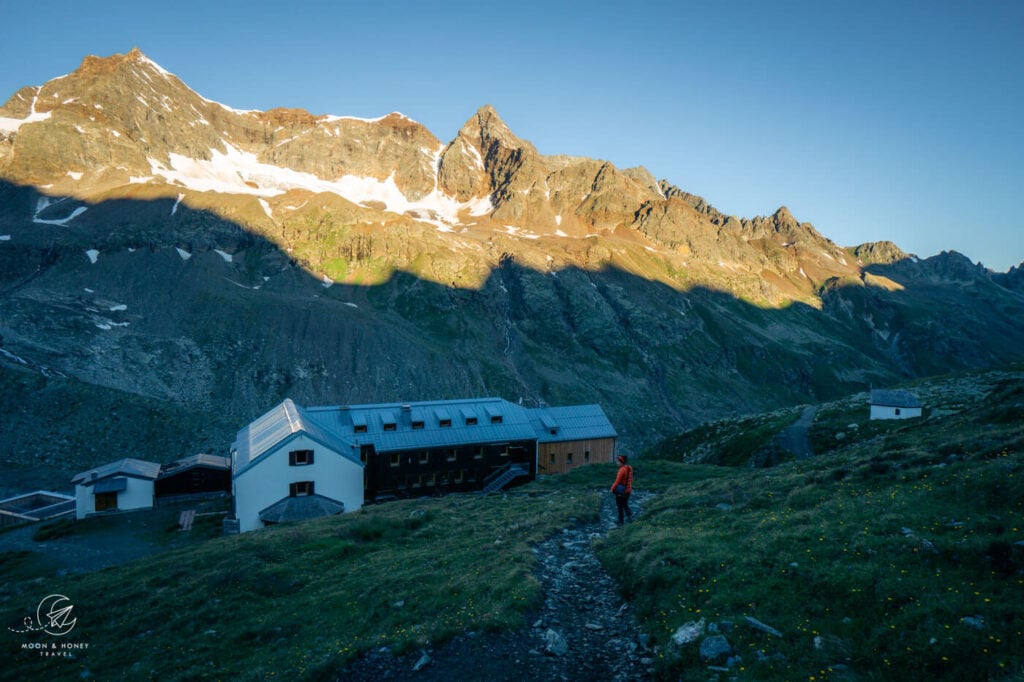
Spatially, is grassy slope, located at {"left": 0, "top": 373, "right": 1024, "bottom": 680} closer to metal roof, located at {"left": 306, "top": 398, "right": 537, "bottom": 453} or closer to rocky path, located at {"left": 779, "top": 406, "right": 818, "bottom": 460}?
rocky path, located at {"left": 779, "top": 406, "right": 818, "bottom": 460}

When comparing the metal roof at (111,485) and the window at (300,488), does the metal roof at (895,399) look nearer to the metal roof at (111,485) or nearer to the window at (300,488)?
the window at (300,488)

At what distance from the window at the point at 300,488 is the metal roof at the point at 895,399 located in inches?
2309

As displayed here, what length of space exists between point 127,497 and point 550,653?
57414 millimetres

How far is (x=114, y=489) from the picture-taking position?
5231cm

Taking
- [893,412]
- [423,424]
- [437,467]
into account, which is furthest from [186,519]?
[893,412]

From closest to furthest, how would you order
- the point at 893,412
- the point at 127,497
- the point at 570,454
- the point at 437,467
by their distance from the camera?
the point at 127,497 < the point at 437,467 < the point at 893,412 < the point at 570,454

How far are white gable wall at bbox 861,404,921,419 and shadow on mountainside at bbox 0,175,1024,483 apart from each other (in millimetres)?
67866

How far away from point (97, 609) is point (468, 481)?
34760 mm

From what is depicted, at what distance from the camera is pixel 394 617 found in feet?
53.2

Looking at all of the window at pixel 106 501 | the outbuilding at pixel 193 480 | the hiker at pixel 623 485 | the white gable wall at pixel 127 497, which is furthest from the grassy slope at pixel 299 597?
the outbuilding at pixel 193 480

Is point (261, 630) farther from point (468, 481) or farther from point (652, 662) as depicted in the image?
point (468, 481)

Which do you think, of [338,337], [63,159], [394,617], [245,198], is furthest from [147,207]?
[394,617]

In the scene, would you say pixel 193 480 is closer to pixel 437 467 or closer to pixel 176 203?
pixel 437 467

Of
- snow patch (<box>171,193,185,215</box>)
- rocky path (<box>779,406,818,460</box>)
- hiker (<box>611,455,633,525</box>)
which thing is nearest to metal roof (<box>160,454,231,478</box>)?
hiker (<box>611,455,633,525</box>)
